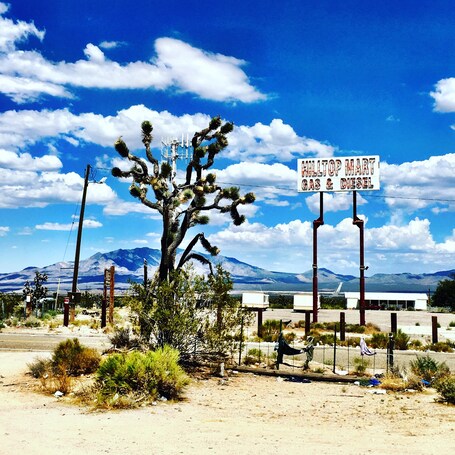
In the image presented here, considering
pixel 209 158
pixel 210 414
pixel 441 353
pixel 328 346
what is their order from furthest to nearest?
1. pixel 328 346
2. pixel 441 353
3. pixel 209 158
4. pixel 210 414

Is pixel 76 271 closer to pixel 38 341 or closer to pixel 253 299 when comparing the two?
pixel 38 341

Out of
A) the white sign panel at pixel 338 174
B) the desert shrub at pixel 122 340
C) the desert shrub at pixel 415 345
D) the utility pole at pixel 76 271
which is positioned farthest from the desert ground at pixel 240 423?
the white sign panel at pixel 338 174

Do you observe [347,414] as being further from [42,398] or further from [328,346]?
[328,346]

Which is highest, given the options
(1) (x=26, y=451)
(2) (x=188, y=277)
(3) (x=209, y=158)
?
(3) (x=209, y=158)

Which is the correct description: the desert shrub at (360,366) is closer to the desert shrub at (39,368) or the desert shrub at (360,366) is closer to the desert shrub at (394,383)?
the desert shrub at (394,383)

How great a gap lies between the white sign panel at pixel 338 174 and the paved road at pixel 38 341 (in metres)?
16.7

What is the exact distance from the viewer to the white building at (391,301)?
214 feet

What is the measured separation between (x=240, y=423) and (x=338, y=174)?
27462 millimetres

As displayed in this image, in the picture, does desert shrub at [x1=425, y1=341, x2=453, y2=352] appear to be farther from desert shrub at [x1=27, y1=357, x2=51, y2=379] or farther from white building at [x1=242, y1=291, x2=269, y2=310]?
white building at [x1=242, y1=291, x2=269, y2=310]

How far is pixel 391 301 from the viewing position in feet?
238

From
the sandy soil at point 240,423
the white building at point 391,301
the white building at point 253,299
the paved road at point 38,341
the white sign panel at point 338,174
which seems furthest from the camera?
the white building at point 391,301

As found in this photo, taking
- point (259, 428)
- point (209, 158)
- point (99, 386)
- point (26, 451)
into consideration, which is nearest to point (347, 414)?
point (259, 428)

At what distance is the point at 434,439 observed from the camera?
10.7 meters

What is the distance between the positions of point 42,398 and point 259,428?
5763mm
